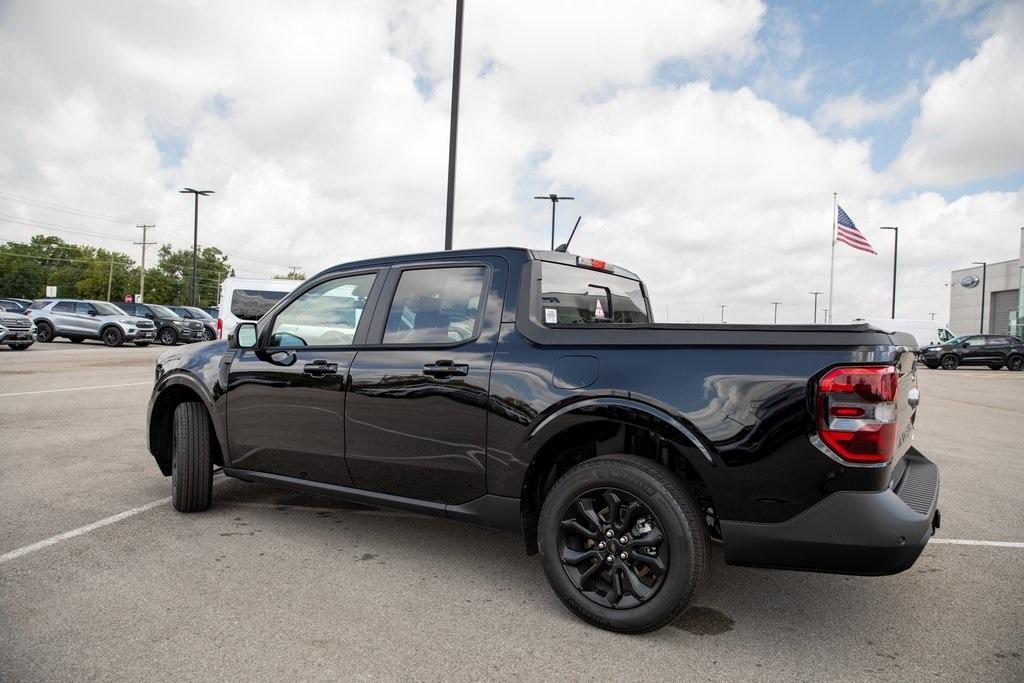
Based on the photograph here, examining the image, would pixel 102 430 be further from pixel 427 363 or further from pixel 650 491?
pixel 650 491

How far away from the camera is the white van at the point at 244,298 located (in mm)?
17297

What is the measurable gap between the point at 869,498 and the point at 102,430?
7.68 meters

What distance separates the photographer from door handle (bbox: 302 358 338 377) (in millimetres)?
3820

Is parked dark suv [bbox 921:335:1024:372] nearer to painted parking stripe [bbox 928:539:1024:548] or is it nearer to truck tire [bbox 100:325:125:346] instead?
painted parking stripe [bbox 928:539:1024:548]

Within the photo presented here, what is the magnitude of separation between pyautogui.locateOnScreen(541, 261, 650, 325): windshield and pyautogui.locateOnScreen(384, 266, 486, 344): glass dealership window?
0.36 metres

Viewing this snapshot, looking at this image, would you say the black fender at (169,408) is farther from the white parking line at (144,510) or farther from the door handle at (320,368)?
the door handle at (320,368)

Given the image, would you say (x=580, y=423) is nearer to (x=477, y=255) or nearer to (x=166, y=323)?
(x=477, y=255)

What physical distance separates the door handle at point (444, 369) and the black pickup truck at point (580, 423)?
0.01 m

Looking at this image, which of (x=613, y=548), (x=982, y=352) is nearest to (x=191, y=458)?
(x=613, y=548)

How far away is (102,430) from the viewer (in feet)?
24.8

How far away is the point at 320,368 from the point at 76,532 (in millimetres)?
1798

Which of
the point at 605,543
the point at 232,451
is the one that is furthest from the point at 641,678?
the point at 232,451

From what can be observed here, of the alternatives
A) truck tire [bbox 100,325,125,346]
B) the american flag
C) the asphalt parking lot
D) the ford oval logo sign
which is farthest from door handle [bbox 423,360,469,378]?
the ford oval logo sign

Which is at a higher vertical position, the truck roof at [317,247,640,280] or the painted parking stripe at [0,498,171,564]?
the truck roof at [317,247,640,280]
